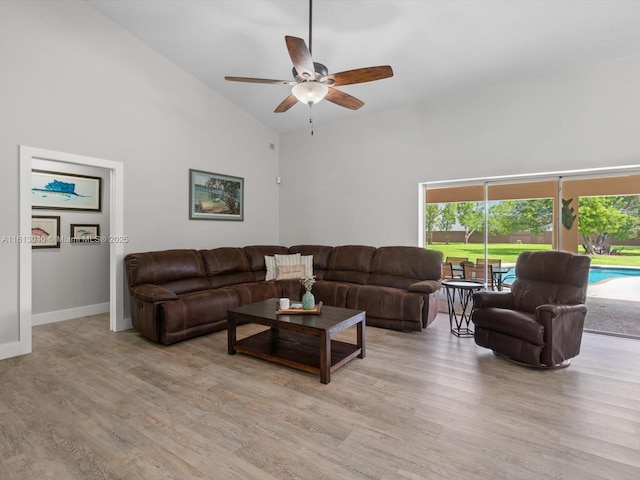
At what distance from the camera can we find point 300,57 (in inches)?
96.3

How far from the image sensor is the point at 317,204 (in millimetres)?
6117

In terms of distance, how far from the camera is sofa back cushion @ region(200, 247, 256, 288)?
187 inches

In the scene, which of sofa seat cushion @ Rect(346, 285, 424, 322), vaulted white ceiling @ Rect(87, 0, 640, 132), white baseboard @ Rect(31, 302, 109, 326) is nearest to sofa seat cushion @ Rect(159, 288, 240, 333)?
sofa seat cushion @ Rect(346, 285, 424, 322)

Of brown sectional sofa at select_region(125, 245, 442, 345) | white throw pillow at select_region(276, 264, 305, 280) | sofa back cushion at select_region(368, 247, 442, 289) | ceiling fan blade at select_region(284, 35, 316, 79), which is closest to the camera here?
ceiling fan blade at select_region(284, 35, 316, 79)

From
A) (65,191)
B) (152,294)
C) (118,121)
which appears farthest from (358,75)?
(65,191)

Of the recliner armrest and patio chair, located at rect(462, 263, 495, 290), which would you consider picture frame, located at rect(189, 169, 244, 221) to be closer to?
patio chair, located at rect(462, 263, 495, 290)

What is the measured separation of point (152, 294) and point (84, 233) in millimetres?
2400

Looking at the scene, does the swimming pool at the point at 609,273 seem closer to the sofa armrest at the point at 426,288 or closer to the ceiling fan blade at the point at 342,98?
the sofa armrest at the point at 426,288

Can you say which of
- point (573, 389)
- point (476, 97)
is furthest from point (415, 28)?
point (573, 389)

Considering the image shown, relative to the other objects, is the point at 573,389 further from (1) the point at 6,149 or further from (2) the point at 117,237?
(1) the point at 6,149

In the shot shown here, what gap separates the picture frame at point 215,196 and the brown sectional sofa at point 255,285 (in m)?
0.70

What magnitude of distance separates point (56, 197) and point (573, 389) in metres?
6.40

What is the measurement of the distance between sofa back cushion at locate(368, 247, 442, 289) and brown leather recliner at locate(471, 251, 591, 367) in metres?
1.11

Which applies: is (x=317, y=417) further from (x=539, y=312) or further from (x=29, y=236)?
(x=29, y=236)
